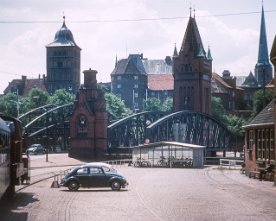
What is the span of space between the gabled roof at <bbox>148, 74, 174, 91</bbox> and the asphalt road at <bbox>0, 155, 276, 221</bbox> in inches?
5624

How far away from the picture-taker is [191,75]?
124 metres

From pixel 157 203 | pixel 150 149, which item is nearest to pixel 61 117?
pixel 150 149

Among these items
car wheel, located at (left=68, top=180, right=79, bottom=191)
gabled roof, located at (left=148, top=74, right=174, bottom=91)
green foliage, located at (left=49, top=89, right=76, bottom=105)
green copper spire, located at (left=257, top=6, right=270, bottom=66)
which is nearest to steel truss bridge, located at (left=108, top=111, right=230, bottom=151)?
green foliage, located at (left=49, top=89, right=76, bottom=105)

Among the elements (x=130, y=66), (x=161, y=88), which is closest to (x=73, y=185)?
(x=130, y=66)

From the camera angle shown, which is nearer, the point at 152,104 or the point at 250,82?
the point at 152,104

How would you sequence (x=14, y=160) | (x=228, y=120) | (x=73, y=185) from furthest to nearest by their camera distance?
(x=228, y=120) < (x=73, y=185) < (x=14, y=160)

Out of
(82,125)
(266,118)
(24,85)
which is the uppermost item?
(24,85)

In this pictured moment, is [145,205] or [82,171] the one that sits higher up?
[82,171]

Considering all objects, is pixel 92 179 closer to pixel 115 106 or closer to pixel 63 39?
pixel 115 106

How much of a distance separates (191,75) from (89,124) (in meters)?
45.5

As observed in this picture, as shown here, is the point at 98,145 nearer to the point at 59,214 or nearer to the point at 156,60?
the point at 59,214

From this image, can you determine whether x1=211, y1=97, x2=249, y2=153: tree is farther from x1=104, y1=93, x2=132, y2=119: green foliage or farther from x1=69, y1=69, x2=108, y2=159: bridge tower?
x1=69, y1=69, x2=108, y2=159: bridge tower

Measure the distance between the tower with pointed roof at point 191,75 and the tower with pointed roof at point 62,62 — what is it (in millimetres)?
47271

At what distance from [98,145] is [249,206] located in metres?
59.6
